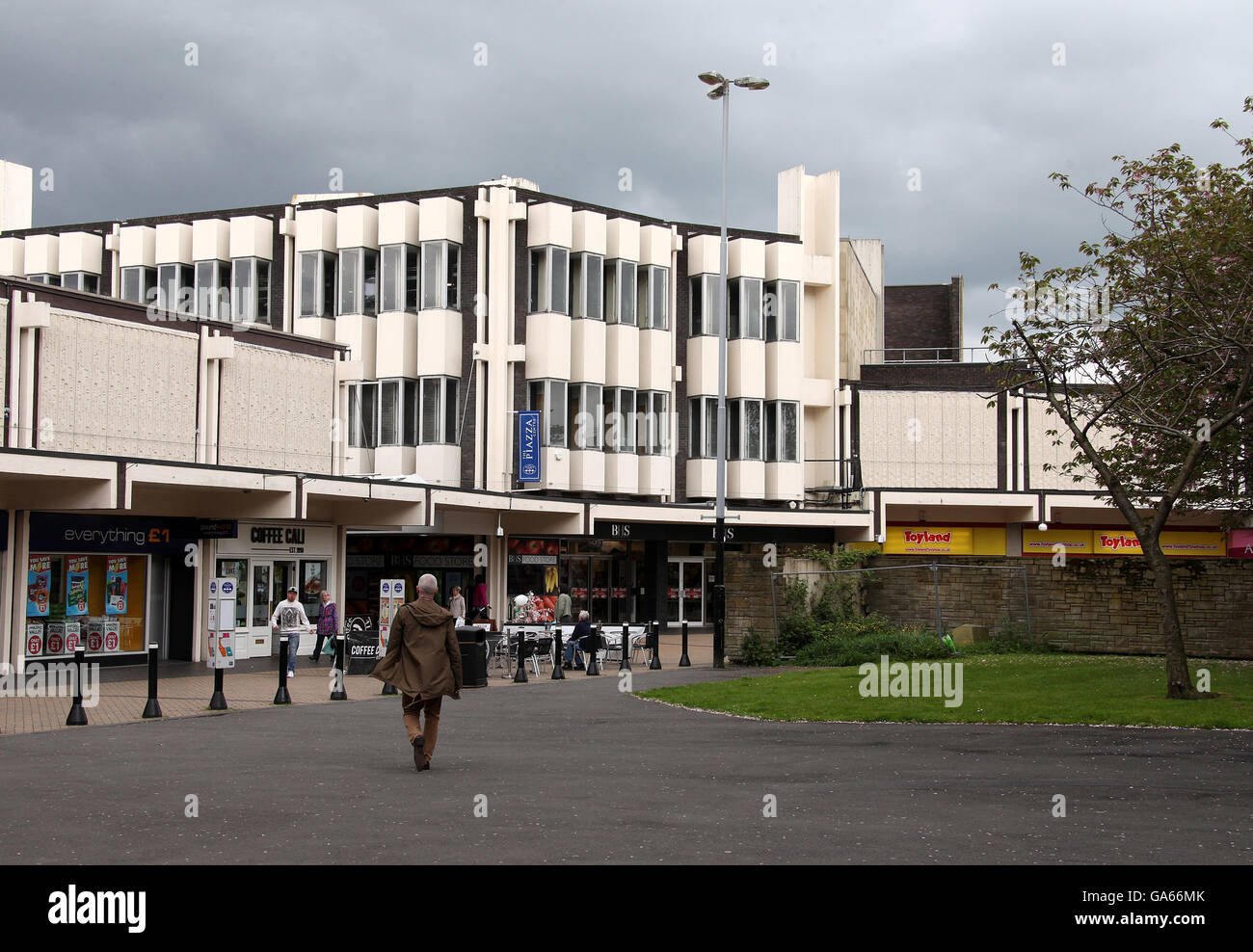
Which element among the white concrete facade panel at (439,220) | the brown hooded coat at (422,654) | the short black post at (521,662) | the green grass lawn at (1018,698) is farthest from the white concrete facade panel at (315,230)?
the brown hooded coat at (422,654)

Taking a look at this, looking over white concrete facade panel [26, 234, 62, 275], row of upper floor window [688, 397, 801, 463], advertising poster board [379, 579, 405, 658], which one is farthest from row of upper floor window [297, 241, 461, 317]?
advertising poster board [379, 579, 405, 658]

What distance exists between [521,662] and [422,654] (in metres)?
12.1

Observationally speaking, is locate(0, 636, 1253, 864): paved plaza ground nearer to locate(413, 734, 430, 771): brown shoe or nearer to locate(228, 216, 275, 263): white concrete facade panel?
locate(413, 734, 430, 771): brown shoe

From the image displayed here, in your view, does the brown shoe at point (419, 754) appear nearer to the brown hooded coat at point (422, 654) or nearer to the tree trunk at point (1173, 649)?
the brown hooded coat at point (422, 654)

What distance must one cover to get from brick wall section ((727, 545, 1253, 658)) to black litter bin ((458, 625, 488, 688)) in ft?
23.3

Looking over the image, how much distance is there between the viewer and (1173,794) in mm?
10438

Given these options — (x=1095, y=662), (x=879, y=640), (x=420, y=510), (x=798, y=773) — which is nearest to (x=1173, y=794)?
(x=798, y=773)

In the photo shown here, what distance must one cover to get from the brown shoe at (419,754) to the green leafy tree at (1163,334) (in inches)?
402

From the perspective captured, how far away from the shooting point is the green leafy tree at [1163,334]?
17812mm

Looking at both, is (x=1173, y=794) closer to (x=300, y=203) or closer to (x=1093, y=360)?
(x=1093, y=360)

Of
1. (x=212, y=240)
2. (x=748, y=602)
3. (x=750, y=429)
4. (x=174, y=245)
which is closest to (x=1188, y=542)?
(x=750, y=429)

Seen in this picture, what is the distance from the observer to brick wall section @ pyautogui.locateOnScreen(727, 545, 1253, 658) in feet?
84.9

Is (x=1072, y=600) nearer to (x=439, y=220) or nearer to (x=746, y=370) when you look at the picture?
(x=746, y=370)

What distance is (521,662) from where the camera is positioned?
24391 mm
